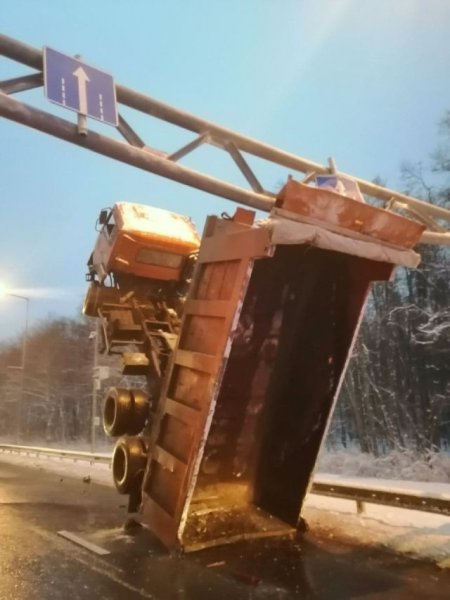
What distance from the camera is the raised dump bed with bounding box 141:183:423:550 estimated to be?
16.4 ft

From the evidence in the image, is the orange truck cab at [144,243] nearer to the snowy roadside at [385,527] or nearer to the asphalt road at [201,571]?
the asphalt road at [201,571]

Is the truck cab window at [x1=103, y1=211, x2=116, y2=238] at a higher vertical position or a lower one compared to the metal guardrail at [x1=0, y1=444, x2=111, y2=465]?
higher

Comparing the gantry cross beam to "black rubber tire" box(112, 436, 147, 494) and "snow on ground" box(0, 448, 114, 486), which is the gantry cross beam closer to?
"black rubber tire" box(112, 436, 147, 494)

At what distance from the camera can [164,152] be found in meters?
5.76

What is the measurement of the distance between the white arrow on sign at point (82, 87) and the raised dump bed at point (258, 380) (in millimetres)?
1524

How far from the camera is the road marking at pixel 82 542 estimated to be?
4953mm

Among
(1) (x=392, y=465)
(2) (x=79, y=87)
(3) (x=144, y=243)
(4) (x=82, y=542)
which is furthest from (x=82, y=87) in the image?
(1) (x=392, y=465)

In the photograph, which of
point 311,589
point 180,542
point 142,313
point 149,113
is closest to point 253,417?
point 180,542

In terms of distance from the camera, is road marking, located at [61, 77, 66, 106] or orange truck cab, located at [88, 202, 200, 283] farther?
orange truck cab, located at [88, 202, 200, 283]

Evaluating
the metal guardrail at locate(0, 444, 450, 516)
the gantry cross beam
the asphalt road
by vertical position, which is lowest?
the asphalt road

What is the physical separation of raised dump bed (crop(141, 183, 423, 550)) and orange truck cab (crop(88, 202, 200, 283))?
1.66 m

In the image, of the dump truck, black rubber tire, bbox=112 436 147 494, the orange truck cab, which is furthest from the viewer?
the orange truck cab

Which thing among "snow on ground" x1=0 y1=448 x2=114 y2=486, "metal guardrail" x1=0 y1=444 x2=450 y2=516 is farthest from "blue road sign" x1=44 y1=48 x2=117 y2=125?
"snow on ground" x1=0 y1=448 x2=114 y2=486

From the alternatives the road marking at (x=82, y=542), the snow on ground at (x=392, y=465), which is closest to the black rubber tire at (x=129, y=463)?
the road marking at (x=82, y=542)
